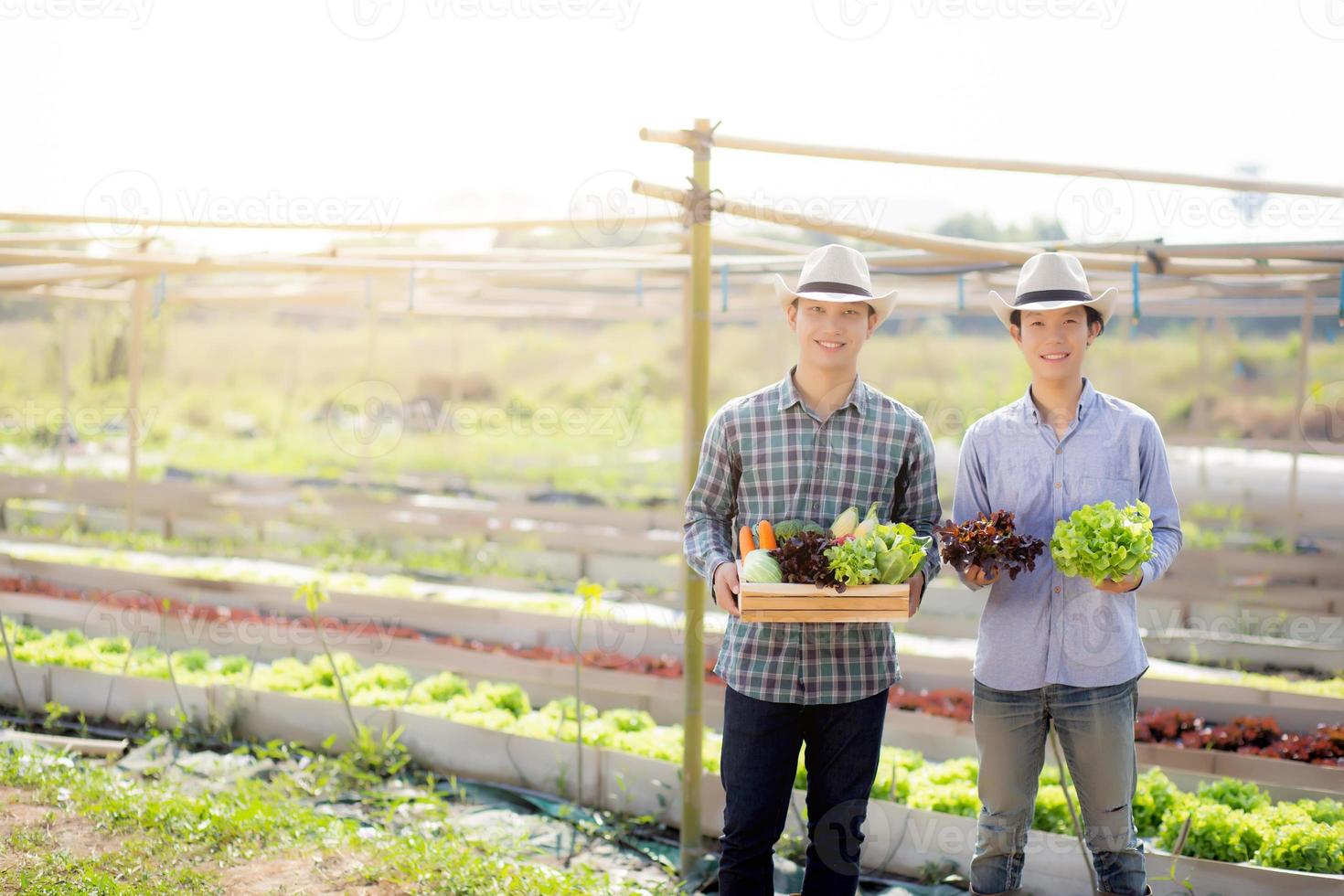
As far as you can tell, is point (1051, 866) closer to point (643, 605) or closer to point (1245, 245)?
point (1245, 245)

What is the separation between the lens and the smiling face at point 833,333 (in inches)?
108

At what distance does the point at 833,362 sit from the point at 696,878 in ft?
6.39

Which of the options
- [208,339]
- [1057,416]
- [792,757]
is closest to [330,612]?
[792,757]

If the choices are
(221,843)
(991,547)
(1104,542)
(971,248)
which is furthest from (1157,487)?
(221,843)

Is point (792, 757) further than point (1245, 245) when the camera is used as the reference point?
No

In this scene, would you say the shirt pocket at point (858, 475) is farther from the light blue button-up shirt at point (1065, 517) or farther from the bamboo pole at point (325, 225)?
the bamboo pole at point (325, 225)

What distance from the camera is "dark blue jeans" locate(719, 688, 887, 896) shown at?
2.73 metres

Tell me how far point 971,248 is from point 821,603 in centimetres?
230

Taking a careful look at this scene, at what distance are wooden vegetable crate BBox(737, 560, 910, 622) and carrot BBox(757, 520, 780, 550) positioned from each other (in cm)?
15

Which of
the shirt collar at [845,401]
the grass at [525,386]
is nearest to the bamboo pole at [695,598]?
the shirt collar at [845,401]

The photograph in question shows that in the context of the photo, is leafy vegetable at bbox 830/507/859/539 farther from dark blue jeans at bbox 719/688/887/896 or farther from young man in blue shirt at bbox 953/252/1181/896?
dark blue jeans at bbox 719/688/887/896

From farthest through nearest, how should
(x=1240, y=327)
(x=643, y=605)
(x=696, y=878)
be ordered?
(x=1240, y=327) → (x=643, y=605) → (x=696, y=878)

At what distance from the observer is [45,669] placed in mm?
5277

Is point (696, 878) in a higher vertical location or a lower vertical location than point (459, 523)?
lower
